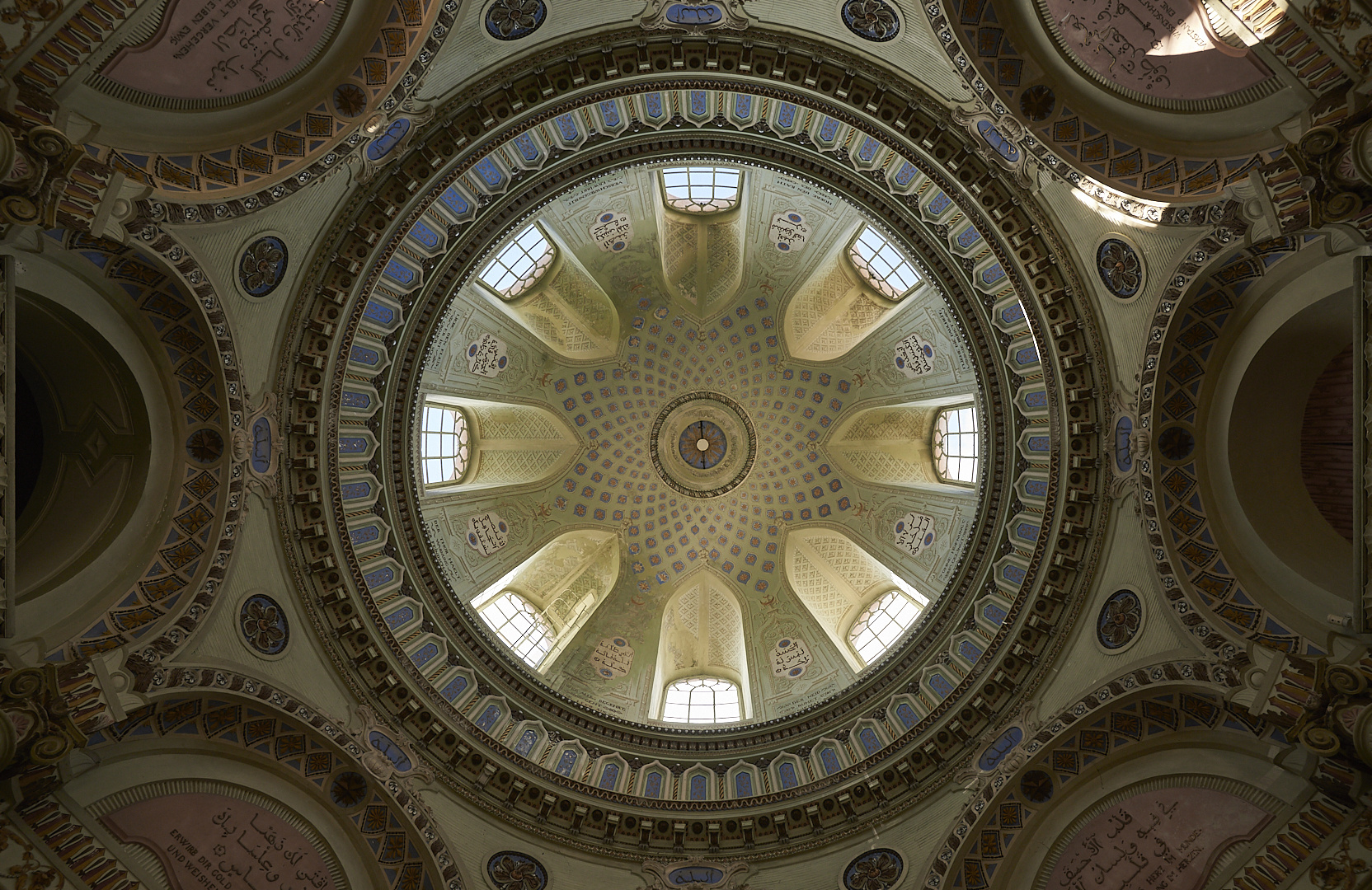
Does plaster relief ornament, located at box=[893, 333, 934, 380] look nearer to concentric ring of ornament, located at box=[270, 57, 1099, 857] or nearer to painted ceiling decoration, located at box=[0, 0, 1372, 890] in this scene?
painted ceiling decoration, located at box=[0, 0, 1372, 890]

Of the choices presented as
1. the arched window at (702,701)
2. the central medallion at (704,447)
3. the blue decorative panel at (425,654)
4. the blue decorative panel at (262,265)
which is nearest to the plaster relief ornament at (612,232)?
the central medallion at (704,447)

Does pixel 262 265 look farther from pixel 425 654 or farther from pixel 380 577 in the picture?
pixel 425 654

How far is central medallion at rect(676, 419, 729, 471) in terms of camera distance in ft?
83.5

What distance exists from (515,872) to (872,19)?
17.7 meters

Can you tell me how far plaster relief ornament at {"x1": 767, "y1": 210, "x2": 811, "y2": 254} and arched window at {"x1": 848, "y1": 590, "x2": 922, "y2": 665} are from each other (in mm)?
10533

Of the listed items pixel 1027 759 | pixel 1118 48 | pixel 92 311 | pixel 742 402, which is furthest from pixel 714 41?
pixel 1027 759

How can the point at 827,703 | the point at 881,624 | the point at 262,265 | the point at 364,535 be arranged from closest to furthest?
the point at 262,265, the point at 364,535, the point at 827,703, the point at 881,624

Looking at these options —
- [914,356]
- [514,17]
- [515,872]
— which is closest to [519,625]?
[515,872]

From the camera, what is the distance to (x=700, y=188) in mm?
21781

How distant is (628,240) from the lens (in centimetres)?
2300

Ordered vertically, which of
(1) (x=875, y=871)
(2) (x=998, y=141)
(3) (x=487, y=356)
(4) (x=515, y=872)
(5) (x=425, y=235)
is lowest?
(1) (x=875, y=871)

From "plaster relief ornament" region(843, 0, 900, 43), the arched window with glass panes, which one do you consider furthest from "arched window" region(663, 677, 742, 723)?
"plaster relief ornament" region(843, 0, 900, 43)

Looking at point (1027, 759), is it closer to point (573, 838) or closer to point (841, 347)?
point (573, 838)

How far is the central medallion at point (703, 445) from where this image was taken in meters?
25.5
